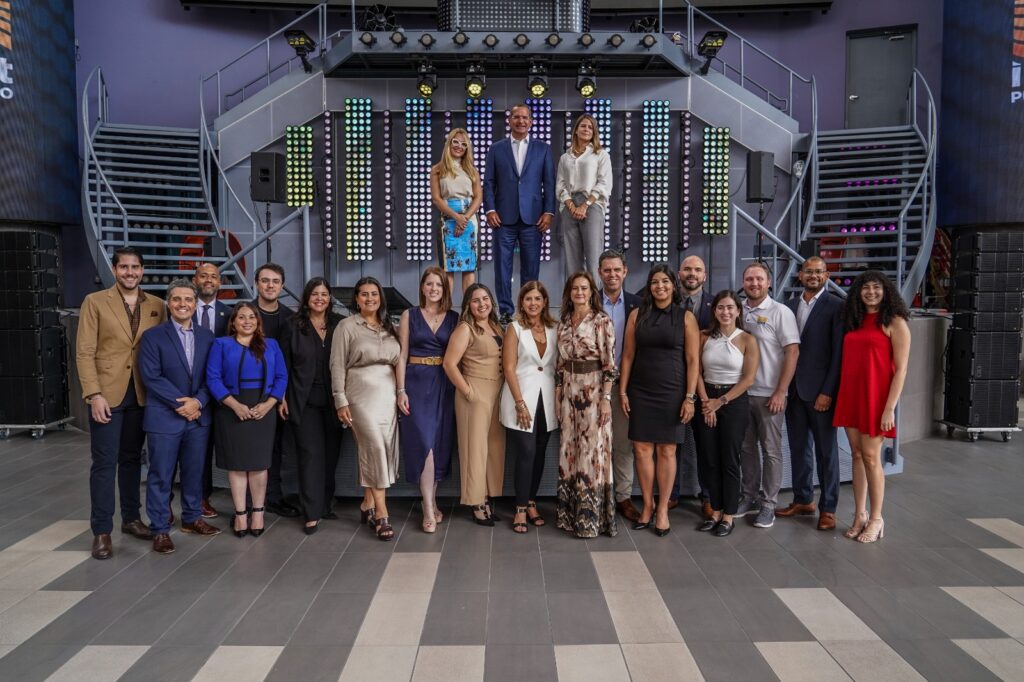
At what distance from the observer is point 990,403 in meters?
7.17

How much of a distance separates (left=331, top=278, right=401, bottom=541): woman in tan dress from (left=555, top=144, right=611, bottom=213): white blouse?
220 cm

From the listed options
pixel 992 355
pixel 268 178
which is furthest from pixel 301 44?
pixel 992 355

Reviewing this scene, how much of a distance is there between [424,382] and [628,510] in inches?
62.4

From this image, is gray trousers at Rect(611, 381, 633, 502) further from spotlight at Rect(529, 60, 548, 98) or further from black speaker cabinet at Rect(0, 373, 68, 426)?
black speaker cabinet at Rect(0, 373, 68, 426)

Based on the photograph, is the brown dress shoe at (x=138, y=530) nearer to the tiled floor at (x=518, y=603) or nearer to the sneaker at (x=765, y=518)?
the tiled floor at (x=518, y=603)

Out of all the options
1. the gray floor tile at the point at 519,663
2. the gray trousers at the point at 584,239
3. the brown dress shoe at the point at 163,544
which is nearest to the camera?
the gray floor tile at the point at 519,663

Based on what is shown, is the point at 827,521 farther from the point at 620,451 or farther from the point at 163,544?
the point at 163,544

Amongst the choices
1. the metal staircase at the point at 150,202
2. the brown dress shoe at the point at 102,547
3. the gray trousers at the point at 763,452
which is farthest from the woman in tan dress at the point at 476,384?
the metal staircase at the point at 150,202

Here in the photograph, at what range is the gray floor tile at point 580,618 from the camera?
3.08 meters

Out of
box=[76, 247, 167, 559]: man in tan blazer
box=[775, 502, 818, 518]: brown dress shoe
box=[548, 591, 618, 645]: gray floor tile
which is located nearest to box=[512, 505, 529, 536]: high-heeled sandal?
box=[548, 591, 618, 645]: gray floor tile

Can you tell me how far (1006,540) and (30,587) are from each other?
545 cm

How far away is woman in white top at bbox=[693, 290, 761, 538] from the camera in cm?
432

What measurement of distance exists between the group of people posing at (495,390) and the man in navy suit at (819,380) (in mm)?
12

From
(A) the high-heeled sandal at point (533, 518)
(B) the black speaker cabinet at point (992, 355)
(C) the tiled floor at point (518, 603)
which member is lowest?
(C) the tiled floor at point (518, 603)
